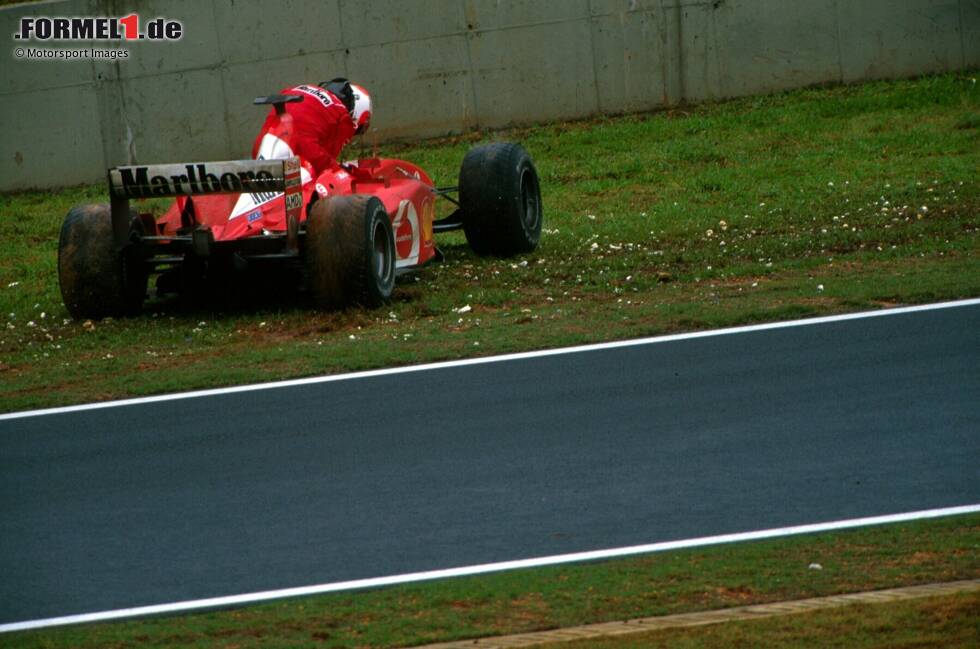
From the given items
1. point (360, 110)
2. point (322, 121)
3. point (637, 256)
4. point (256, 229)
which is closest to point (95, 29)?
point (360, 110)

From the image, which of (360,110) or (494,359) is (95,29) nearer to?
(360,110)

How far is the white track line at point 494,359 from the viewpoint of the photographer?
10.2 m

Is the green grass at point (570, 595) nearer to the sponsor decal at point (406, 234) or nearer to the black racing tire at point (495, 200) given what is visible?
the sponsor decal at point (406, 234)

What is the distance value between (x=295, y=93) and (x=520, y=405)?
5276 mm

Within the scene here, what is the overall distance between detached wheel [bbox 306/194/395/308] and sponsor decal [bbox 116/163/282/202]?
443 mm

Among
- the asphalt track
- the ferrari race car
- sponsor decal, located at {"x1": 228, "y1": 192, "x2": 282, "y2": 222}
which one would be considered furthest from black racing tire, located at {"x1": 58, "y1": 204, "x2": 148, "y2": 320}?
the asphalt track

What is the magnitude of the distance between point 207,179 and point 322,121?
1887mm

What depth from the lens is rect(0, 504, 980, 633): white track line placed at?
6.25 meters

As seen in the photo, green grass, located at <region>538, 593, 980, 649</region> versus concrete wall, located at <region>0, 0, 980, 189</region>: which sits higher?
concrete wall, located at <region>0, 0, 980, 189</region>

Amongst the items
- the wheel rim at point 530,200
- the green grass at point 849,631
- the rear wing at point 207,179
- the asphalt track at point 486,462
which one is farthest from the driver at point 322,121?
the green grass at point 849,631

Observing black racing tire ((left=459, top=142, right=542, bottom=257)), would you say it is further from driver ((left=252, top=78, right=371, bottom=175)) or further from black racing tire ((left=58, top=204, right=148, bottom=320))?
black racing tire ((left=58, top=204, right=148, bottom=320))

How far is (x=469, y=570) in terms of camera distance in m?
6.45

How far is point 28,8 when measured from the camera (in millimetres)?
20625

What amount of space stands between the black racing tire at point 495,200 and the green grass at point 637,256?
29 centimetres
